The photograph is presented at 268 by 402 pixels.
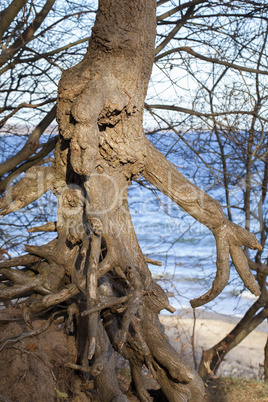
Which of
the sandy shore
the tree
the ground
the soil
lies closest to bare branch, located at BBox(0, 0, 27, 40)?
the tree

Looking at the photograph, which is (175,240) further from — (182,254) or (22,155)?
(182,254)

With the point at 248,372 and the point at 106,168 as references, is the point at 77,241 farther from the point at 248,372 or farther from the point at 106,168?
the point at 248,372

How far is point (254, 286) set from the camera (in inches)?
131

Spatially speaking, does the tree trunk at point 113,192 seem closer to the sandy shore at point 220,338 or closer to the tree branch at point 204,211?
the tree branch at point 204,211

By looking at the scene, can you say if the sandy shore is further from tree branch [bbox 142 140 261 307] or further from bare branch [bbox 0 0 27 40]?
bare branch [bbox 0 0 27 40]

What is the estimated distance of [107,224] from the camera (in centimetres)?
267

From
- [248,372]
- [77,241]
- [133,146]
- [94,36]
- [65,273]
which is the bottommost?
[248,372]

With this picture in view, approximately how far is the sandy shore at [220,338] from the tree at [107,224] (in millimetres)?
4214

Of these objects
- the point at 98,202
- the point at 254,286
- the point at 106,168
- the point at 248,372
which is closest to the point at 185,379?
the point at 254,286

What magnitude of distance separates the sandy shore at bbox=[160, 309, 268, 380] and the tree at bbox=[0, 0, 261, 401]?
4214 mm

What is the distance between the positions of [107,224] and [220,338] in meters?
7.10

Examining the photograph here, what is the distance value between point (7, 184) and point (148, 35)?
Result: 2.31 m

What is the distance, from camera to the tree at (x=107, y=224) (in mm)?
2600

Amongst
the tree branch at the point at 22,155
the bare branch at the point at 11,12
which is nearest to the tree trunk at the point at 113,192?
the tree branch at the point at 22,155
